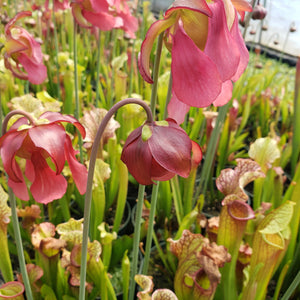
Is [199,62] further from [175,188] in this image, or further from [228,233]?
[175,188]

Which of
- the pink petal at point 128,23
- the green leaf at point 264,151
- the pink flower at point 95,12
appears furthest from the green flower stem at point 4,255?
the pink petal at point 128,23

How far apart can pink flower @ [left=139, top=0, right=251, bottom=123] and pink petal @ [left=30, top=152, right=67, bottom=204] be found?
21 centimetres

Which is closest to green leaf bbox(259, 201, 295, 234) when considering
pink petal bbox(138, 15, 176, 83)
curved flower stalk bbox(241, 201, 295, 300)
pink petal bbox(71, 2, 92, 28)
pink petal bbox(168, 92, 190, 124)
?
curved flower stalk bbox(241, 201, 295, 300)

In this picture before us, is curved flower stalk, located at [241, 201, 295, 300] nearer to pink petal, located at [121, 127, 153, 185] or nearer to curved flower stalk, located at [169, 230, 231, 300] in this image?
curved flower stalk, located at [169, 230, 231, 300]

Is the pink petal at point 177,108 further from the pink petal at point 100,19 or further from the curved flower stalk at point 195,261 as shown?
the pink petal at point 100,19

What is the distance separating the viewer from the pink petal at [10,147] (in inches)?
15.9

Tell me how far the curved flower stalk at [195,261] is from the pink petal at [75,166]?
0.30 m

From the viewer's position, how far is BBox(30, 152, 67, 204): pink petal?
443 mm

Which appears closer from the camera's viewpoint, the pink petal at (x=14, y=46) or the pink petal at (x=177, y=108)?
the pink petal at (x=177, y=108)

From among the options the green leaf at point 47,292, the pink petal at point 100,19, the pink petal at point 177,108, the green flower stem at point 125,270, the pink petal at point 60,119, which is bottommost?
the green leaf at point 47,292

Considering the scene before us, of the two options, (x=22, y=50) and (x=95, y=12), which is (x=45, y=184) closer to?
(x=22, y=50)

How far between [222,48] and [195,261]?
0.51 metres

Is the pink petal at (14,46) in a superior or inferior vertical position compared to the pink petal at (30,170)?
superior

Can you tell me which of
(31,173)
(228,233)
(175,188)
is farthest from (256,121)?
(31,173)
